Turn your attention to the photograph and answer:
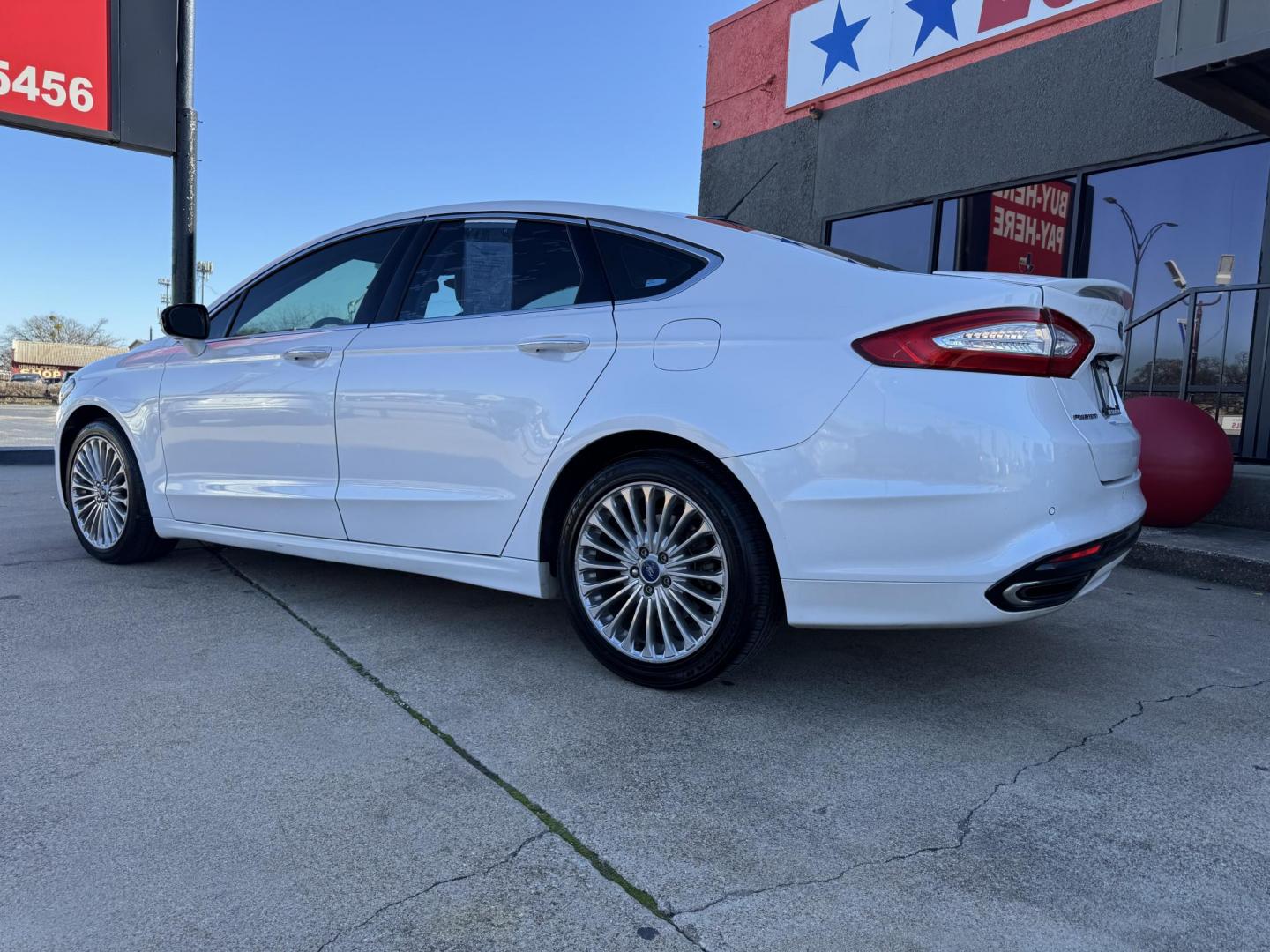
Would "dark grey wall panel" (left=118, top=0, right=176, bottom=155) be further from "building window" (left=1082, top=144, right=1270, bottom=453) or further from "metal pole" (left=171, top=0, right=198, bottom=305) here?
"building window" (left=1082, top=144, right=1270, bottom=453)

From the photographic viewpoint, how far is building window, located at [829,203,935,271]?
9492mm

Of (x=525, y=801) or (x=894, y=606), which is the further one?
(x=894, y=606)

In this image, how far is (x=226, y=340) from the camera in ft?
13.4

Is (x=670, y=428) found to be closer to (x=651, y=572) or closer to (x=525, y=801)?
(x=651, y=572)

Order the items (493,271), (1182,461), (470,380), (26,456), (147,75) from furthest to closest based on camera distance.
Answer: (26,456)
(147,75)
(1182,461)
(493,271)
(470,380)

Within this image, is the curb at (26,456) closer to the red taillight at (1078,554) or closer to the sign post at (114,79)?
the sign post at (114,79)

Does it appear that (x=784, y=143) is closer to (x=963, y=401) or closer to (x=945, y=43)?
(x=945, y=43)

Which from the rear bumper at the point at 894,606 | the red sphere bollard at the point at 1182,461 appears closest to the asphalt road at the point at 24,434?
the rear bumper at the point at 894,606

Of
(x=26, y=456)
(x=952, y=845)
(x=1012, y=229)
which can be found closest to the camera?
(x=952, y=845)

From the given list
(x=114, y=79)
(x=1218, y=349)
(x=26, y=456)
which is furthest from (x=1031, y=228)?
(x=26, y=456)

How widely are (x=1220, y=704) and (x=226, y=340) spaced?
420 centimetres

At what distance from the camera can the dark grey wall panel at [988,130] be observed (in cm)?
739

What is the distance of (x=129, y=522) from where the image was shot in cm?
436

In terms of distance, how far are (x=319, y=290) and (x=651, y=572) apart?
208 cm
